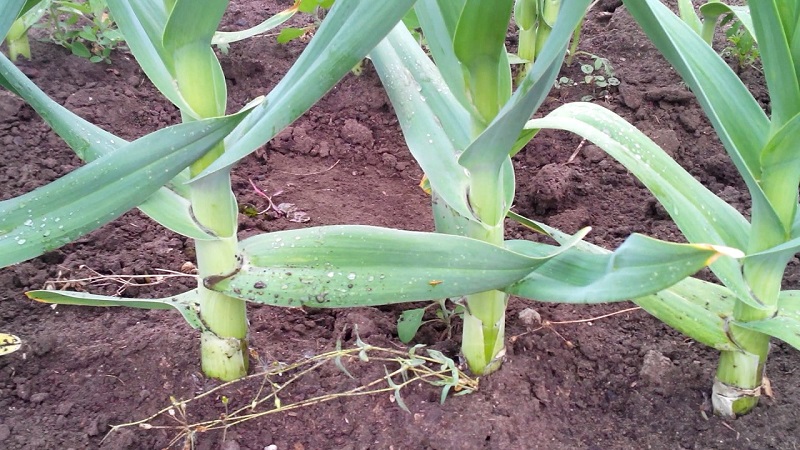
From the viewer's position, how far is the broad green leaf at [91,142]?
1046mm

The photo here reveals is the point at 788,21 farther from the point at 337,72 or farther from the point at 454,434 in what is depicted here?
the point at 454,434

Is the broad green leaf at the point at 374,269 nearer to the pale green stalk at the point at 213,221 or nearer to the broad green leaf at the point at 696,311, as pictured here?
the pale green stalk at the point at 213,221

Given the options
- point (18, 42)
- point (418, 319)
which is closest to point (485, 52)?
point (418, 319)

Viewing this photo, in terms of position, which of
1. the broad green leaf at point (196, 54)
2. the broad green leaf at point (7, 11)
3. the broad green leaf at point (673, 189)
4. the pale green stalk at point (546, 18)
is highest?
the broad green leaf at point (7, 11)

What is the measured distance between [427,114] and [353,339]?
1.55ft

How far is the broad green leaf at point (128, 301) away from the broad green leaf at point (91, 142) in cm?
13

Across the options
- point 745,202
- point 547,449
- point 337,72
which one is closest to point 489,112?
point 337,72

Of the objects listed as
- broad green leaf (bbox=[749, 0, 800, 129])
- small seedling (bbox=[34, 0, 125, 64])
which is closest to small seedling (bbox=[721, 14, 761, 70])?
broad green leaf (bbox=[749, 0, 800, 129])

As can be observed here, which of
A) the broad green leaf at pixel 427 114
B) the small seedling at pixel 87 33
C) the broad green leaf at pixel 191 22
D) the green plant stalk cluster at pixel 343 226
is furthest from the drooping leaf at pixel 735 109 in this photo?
the small seedling at pixel 87 33

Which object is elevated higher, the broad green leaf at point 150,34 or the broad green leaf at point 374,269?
the broad green leaf at point 150,34

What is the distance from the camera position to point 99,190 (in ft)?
3.09

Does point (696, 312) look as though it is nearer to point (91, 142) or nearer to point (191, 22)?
point (191, 22)

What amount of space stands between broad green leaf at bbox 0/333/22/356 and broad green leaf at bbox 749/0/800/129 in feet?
4.37

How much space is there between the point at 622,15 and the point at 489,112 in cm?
161
